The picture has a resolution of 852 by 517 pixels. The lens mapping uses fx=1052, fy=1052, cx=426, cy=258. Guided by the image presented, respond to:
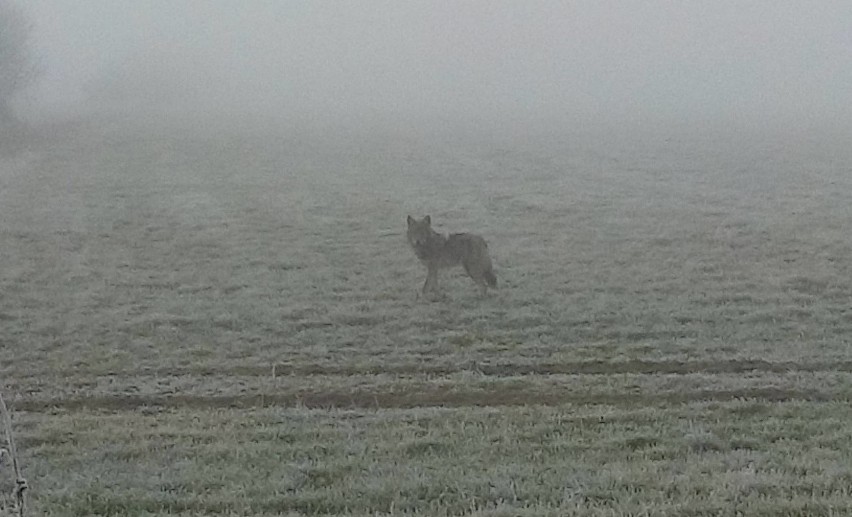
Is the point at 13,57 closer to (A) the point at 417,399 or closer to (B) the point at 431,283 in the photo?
(B) the point at 431,283

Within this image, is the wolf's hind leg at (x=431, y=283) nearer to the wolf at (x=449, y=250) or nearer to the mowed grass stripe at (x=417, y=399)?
the wolf at (x=449, y=250)

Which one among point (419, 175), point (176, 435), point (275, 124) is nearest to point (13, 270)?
point (176, 435)

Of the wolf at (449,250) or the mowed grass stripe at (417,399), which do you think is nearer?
the mowed grass stripe at (417,399)

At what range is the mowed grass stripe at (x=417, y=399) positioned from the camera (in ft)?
26.5

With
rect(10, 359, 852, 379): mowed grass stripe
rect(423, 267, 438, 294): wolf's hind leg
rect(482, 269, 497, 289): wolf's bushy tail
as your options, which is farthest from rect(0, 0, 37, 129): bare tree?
rect(10, 359, 852, 379): mowed grass stripe

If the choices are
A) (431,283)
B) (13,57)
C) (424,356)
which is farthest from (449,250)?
(13,57)

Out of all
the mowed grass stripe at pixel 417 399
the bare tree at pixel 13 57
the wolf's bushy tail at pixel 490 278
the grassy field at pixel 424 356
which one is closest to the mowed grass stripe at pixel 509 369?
the grassy field at pixel 424 356

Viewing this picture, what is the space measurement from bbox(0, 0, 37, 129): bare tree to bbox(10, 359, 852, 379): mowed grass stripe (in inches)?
1284

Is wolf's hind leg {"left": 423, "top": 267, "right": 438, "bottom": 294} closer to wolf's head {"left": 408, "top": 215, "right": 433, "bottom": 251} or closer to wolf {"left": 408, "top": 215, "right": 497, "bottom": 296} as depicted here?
wolf {"left": 408, "top": 215, "right": 497, "bottom": 296}

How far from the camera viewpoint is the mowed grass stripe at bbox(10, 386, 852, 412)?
807cm

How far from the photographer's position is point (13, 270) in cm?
1354

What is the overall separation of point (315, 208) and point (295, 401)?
1190 cm

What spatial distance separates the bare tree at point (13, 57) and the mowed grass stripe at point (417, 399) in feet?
109

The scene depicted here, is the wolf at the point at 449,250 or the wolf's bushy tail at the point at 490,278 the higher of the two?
the wolf at the point at 449,250
